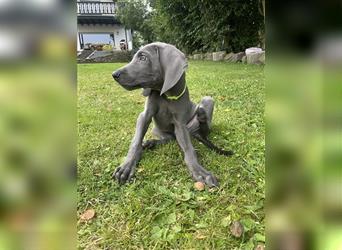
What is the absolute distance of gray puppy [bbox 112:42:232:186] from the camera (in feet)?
6.53

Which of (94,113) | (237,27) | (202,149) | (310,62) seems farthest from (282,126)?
(237,27)

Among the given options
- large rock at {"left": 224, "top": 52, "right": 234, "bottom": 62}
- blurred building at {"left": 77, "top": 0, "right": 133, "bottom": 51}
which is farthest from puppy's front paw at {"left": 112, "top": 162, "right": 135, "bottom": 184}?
blurred building at {"left": 77, "top": 0, "right": 133, "bottom": 51}

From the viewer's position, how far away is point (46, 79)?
42cm

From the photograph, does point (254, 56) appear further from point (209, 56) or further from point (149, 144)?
point (149, 144)

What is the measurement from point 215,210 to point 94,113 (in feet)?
8.39

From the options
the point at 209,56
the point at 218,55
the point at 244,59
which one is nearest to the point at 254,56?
the point at 244,59

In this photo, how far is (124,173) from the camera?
7.00 ft

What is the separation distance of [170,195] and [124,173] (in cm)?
36

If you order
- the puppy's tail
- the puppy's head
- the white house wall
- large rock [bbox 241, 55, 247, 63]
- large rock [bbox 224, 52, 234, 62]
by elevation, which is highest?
the white house wall

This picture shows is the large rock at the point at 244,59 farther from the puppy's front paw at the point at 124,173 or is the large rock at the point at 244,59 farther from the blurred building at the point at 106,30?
the blurred building at the point at 106,30

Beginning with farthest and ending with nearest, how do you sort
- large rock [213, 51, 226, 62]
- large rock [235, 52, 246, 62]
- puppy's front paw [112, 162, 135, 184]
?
large rock [213, 51, 226, 62]
large rock [235, 52, 246, 62]
puppy's front paw [112, 162, 135, 184]

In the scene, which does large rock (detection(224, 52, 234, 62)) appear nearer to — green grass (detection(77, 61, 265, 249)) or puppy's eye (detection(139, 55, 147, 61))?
green grass (detection(77, 61, 265, 249))

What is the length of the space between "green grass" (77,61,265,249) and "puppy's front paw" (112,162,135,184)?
47 millimetres

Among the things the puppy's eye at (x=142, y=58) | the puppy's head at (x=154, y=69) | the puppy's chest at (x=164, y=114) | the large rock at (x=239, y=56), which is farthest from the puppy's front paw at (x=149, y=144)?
the large rock at (x=239, y=56)
